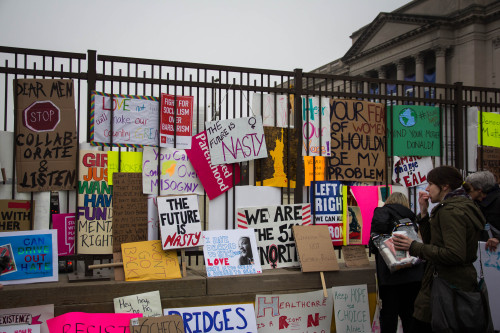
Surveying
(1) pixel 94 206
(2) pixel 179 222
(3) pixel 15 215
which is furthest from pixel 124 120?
(3) pixel 15 215

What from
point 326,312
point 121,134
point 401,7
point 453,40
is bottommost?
point 326,312

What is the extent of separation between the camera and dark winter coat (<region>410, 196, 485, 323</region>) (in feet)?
11.8

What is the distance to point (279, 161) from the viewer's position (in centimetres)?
611

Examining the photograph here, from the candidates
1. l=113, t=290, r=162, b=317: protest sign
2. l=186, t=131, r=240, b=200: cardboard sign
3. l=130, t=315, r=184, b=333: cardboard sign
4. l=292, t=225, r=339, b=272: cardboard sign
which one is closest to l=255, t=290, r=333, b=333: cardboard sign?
l=292, t=225, r=339, b=272: cardboard sign

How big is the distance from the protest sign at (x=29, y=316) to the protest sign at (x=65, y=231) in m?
0.70

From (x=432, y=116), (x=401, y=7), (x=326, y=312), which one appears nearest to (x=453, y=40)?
(x=401, y=7)

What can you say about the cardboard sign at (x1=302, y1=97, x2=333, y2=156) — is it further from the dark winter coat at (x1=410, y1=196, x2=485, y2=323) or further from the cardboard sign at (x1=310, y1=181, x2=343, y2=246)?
the dark winter coat at (x1=410, y1=196, x2=485, y2=323)

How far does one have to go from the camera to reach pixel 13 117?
5090 mm

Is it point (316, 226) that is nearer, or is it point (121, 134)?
point (121, 134)

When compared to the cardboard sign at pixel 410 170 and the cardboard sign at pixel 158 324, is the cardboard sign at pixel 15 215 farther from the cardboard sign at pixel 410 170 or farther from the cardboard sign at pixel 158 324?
the cardboard sign at pixel 410 170

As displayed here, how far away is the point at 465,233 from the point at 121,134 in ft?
12.3

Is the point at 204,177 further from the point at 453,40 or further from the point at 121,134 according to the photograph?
the point at 453,40

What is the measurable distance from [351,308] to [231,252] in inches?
66.9

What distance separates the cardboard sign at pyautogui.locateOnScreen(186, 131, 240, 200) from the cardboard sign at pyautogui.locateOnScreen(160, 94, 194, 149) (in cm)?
11
